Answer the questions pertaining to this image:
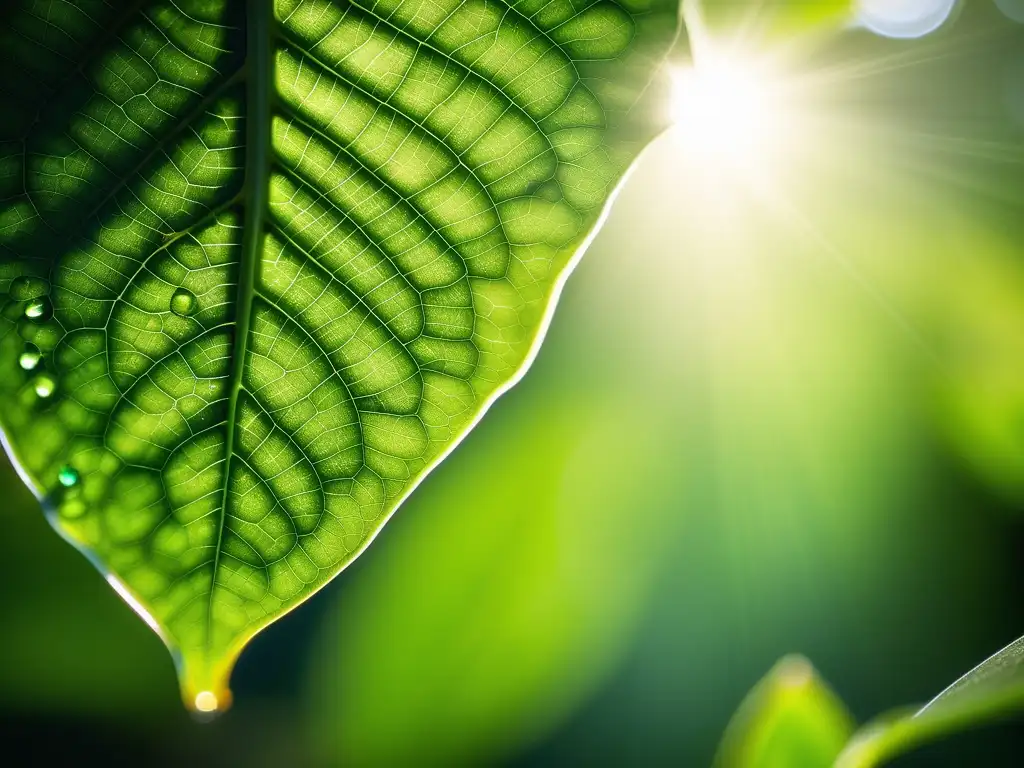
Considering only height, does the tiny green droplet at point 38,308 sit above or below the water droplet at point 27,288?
below

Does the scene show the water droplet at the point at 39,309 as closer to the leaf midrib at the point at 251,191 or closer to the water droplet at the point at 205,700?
the leaf midrib at the point at 251,191

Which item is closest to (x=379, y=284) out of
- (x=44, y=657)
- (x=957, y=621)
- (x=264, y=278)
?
(x=264, y=278)

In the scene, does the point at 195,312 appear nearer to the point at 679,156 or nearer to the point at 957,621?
the point at 679,156

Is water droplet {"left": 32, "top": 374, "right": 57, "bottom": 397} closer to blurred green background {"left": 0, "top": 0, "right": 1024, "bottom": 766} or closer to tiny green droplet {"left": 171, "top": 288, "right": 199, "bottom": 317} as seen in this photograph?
tiny green droplet {"left": 171, "top": 288, "right": 199, "bottom": 317}

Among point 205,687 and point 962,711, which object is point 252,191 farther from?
point 962,711

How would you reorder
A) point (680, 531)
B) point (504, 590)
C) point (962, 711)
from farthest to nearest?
point (680, 531), point (504, 590), point (962, 711)

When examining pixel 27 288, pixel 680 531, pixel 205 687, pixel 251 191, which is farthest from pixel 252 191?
pixel 680 531

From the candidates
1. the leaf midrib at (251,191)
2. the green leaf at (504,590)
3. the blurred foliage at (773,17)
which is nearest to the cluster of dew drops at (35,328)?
the leaf midrib at (251,191)
